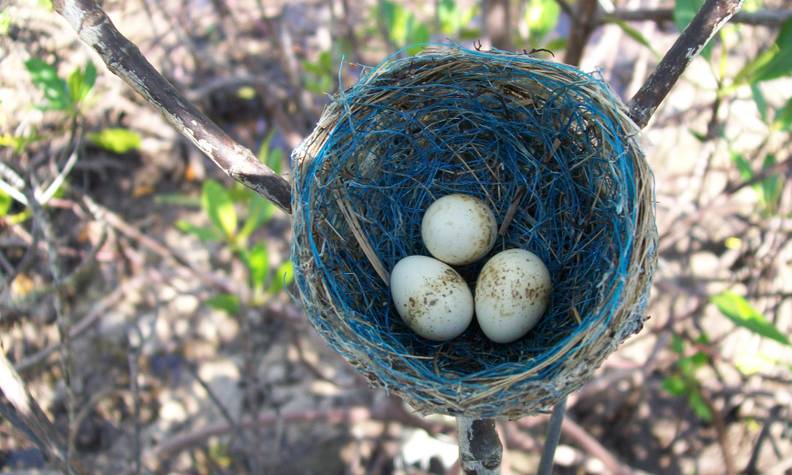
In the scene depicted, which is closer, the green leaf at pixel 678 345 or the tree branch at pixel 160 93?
the tree branch at pixel 160 93

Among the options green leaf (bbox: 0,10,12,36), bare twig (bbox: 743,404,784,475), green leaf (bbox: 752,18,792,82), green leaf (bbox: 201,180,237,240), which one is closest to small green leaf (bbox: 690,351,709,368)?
bare twig (bbox: 743,404,784,475)

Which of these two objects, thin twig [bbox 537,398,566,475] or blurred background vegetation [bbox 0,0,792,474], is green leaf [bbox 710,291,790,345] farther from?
thin twig [bbox 537,398,566,475]

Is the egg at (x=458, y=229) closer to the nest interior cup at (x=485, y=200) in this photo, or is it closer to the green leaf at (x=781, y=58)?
the nest interior cup at (x=485, y=200)

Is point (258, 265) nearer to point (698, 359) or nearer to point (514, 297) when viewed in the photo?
point (514, 297)

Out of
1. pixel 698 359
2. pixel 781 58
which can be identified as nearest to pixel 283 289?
pixel 698 359

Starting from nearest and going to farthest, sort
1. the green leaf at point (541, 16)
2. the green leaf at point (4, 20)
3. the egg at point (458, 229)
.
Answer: the green leaf at point (4, 20) < the egg at point (458, 229) < the green leaf at point (541, 16)

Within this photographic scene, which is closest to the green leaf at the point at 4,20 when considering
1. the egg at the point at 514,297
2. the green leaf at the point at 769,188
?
the egg at the point at 514,297
